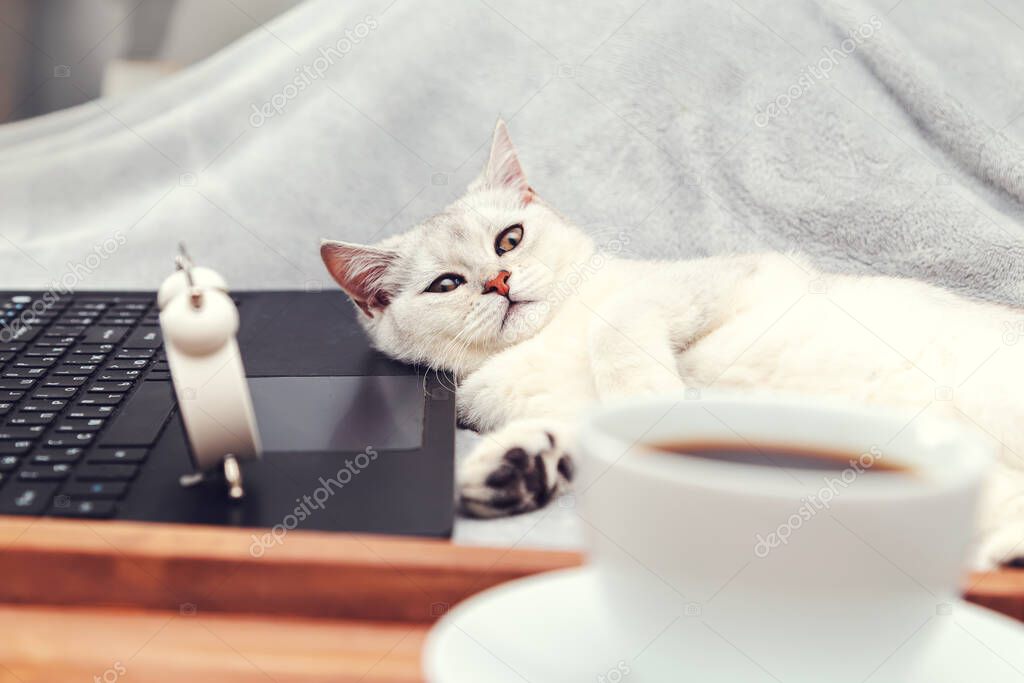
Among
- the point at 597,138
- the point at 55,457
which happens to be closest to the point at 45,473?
the point at 55,457

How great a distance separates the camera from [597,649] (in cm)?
44

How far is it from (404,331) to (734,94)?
74cm

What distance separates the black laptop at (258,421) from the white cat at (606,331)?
0.07m

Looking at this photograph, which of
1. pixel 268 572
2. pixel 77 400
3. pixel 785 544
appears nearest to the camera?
pixel 785 544

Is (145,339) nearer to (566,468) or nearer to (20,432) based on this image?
(20,432)

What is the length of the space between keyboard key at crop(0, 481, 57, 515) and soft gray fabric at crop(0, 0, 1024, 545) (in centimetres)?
88

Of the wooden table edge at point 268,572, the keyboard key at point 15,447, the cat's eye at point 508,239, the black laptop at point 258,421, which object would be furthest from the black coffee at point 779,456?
the cat's eye at point 508,239

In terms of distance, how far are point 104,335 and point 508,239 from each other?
0.54m

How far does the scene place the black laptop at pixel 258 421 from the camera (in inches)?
26.4

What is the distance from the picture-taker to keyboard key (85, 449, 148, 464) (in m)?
0.74

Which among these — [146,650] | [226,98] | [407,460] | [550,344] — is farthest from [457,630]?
[226,98]

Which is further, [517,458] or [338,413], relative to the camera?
[338,413]

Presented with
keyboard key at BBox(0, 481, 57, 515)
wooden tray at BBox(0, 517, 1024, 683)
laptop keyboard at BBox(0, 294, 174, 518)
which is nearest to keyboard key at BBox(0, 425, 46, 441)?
laptop keyboard at BBox(0, 294, 174, 518)

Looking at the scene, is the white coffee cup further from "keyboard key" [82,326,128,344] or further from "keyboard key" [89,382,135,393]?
"keyboard key" [82,326,128,344]
